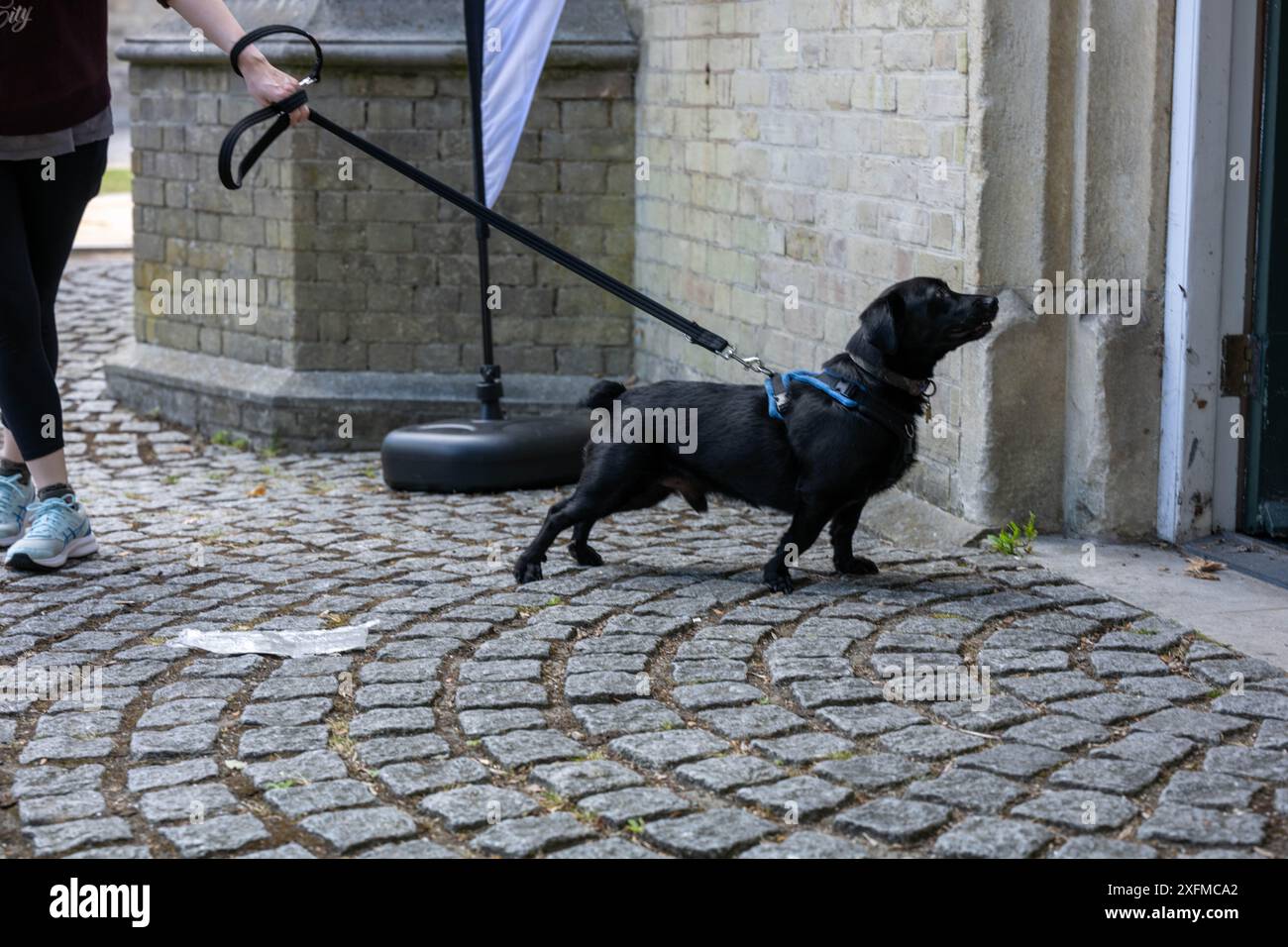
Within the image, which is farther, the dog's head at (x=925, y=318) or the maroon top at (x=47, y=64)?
the maroon top at (x=47, y=64)

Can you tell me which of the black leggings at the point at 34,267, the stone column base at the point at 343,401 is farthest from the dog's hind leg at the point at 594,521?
the stone column base at the point at 343,401

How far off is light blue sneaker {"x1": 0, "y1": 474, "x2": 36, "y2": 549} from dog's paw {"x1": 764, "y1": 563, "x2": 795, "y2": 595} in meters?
2.58

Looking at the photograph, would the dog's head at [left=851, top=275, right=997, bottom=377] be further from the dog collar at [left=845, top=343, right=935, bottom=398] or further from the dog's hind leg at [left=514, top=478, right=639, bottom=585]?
the dog's hind leg at [left=514, top=478, right=639, bottom=585]

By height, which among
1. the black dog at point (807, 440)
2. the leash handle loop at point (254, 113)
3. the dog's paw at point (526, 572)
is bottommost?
the dog's paw at point (526, 572)

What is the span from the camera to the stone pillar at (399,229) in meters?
8.70

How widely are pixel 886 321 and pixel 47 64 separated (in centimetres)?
270

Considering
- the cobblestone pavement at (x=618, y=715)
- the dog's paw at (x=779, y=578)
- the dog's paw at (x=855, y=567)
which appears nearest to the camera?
the cobblestone pavement at (x=618, y=715)

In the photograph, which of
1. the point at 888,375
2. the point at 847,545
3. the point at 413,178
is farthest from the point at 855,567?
the point at 413,178

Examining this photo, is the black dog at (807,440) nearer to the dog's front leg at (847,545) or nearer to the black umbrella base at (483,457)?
the dog's front leg at (847,545)

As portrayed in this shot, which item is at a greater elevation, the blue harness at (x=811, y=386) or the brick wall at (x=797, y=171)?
the brick wall at (x=797, y=171)

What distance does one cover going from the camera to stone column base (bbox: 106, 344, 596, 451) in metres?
8.80

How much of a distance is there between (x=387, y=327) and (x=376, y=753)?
17.1 ft

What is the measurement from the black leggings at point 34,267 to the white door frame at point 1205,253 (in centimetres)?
348

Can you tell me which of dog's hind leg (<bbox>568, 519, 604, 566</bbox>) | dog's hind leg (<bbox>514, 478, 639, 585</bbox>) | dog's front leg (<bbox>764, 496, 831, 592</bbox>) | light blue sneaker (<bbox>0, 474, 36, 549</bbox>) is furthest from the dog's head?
light blue sneaker (<bbox>0, 474, 36, 549</bbox>)
